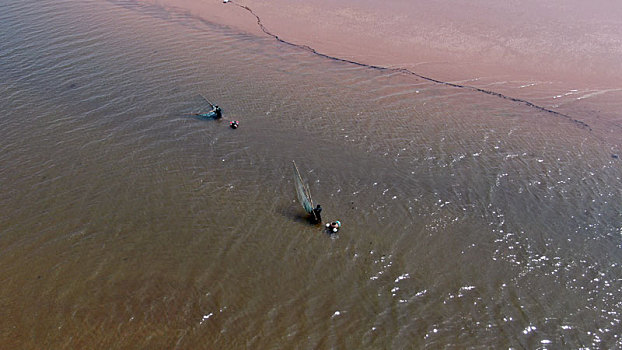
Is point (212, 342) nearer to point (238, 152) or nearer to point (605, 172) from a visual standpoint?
point (238, 152)

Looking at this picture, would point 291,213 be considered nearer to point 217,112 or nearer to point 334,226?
point 334,226

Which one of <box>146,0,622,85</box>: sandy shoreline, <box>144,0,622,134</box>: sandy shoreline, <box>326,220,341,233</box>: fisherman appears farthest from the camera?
<box>146,0,622,85</box>: sandy shoreline

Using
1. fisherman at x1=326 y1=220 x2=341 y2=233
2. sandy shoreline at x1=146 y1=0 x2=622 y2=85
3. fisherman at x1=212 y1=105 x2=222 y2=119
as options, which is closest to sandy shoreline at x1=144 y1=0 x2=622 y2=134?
sandy shoreline at x1=146 y1=0 x2=622 y2=85

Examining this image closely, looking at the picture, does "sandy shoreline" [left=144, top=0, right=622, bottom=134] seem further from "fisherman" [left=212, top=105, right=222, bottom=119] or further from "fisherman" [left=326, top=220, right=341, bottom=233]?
"fisherman" [left=326, top=220, right=341, bottom=233]

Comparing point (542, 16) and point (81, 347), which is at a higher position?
point (542, 16)

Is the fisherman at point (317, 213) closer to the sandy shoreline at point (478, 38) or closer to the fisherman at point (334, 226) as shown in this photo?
the fisherman at point (334, 226)

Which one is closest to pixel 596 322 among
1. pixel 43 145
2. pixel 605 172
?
pixel 605 172
